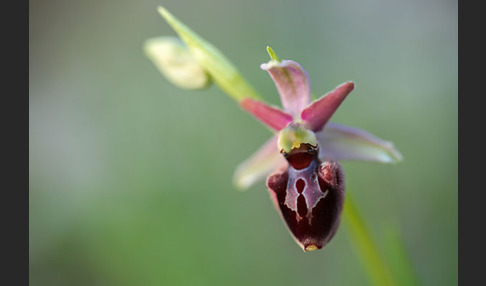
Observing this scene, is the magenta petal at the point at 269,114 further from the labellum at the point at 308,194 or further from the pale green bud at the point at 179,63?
the pale green bud at the point at 179,63

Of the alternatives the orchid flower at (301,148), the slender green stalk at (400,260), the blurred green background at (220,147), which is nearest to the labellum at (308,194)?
the orchid flower at (301,148)

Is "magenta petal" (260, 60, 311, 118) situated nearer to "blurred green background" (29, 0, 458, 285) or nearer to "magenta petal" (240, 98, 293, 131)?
"magenta petal" (240, 98, 293, 131)

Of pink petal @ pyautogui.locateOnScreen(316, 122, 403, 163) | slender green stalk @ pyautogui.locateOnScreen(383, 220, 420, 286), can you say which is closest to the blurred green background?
slender green stalk @ pyautogui.locateOnScreen(383, 220, 420, 286)

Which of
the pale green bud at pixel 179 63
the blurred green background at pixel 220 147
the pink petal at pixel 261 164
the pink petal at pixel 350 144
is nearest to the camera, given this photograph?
the pink petal at pixel 350 144

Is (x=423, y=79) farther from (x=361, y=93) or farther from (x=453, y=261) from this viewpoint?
(x=453, y=261)

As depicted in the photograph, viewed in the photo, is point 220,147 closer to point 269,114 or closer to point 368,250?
point 368,250

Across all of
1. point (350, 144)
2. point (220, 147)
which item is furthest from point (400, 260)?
point (220, 147)

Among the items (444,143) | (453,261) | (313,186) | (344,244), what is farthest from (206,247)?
(313,186)
